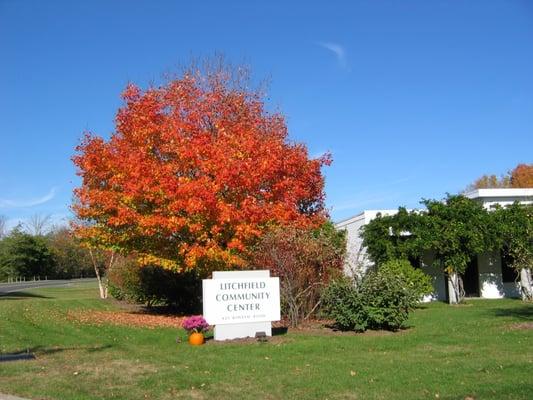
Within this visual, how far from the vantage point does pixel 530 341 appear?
1086 centimetres

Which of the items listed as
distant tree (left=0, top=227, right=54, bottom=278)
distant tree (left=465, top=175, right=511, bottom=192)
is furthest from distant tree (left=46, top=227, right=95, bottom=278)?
distant tree (left=465, top=175, right=511, bottom=192)

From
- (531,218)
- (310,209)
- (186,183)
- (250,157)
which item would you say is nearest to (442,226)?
(531,218)

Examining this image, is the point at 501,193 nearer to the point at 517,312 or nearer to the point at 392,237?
the point at 392,237

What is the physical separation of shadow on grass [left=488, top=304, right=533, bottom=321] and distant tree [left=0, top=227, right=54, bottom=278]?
63.8 metres

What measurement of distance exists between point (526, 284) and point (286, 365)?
15809mm

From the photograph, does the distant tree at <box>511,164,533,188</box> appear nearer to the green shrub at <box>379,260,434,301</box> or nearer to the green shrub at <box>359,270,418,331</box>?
the green shrub at <box>379,260,434,301</box>

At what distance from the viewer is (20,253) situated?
70.6 m

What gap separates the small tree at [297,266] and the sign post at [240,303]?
4.82ft

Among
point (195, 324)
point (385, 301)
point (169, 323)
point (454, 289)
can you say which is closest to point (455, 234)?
point (454, 289)

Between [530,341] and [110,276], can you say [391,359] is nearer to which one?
[530,341]

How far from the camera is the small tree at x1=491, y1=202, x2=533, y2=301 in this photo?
21.6 m

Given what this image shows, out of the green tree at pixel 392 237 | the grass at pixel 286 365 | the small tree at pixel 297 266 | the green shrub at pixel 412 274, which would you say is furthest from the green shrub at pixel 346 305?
the green tree at pixel 392 237

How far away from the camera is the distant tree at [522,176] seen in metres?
56.6

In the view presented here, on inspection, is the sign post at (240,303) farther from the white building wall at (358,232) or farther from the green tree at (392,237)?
the green tree at (392,237)
